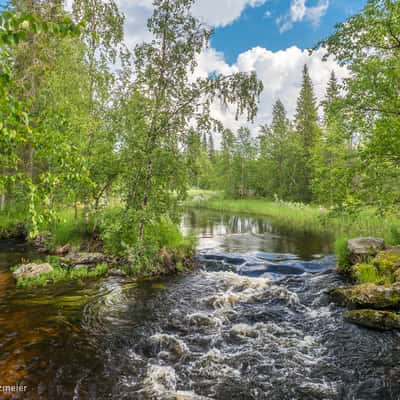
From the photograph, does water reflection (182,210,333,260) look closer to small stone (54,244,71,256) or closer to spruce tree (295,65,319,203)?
small stone (54,244,71,256)

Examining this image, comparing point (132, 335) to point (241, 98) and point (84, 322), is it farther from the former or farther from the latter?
point (241, 98)

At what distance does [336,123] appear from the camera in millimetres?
10977

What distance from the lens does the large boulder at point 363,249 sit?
1003 centimetres

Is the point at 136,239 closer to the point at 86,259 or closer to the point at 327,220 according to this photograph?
the point at 86,259

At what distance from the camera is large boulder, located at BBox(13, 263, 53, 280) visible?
8867mm

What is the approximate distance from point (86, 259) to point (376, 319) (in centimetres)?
955

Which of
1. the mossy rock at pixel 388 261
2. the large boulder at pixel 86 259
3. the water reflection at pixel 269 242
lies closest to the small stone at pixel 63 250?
the large boulder at pixel 86 259

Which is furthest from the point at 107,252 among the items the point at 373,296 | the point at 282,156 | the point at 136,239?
the point at 282,156

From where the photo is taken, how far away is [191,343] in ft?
19.0

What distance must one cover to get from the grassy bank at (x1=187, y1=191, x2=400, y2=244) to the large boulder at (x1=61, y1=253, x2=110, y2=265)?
4267 millimetres

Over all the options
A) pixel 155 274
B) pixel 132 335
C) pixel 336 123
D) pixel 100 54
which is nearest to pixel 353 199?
pixel 336 123

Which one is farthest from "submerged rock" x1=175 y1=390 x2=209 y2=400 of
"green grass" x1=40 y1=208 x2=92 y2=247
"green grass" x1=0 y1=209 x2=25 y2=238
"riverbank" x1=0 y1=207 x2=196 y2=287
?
"green grass" x1=0 y1=209 x2=25 y2=238

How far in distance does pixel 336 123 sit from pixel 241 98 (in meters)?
4.12

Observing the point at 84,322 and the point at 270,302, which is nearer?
the point at 84,322
